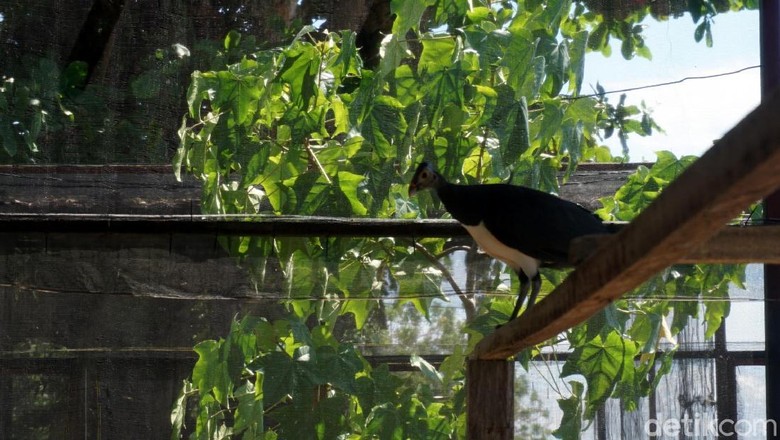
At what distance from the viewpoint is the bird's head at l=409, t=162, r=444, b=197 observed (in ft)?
6.82

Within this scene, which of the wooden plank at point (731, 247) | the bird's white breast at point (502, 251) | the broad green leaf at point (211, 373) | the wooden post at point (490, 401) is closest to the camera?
the wooden plank at point (731, 247)

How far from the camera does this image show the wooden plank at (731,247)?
978 mm

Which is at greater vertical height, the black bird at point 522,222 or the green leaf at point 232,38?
the green leaf at point 232,38

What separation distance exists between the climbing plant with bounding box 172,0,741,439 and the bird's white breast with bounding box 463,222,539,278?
0.29 meters

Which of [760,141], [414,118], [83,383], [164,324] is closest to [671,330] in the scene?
[414,118]

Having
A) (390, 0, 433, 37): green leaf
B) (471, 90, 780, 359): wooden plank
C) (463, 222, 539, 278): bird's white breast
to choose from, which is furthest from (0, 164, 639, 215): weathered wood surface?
(471, 90, 780, 359): wooden plank

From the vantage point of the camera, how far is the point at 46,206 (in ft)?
7.30

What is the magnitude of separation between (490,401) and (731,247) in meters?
0.68

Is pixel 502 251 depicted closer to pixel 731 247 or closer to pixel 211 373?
pixel 211 373

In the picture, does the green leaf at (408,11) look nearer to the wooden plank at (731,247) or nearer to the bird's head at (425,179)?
the bird's head at (425,179)

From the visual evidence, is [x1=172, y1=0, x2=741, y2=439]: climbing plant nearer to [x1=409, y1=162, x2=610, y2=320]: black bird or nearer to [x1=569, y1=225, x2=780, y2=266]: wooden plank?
[x1=409, y1=162, x2=610, y2=320]: black bird

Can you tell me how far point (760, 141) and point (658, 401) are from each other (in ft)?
5.97

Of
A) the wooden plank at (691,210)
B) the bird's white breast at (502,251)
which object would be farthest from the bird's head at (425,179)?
the wooden plank at (691,210)

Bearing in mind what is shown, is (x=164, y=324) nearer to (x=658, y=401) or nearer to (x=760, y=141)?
(x=658, y=401)
